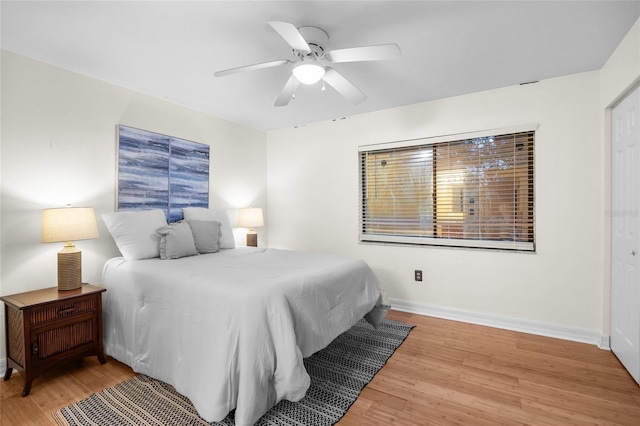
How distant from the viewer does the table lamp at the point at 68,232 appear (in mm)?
2275

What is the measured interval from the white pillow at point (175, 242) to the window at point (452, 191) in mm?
2128

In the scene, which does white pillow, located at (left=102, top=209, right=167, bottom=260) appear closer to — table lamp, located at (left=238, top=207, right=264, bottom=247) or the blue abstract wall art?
the blue abstract wall art

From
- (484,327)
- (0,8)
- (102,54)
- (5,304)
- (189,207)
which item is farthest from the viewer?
(189,207)

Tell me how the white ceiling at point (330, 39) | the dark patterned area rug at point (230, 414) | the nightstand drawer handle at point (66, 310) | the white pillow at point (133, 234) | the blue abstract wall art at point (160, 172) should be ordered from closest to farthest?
the dark patterned area rug at point (230, 414) → the white ceiling at point (330, 39) → the nightstand drawer handle at point (66, 310) → the white pillow at point (133, 234) → the blue abstract wall art at point (160, 172)

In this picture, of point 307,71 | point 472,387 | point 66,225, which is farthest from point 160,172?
point 472,387

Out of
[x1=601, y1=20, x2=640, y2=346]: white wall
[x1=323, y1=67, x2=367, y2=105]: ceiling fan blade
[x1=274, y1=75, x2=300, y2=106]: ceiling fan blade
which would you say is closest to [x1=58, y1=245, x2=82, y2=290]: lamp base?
[x1=274, y1=75, x2=300, y2=106]: ceiling fan blade

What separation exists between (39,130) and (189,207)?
4.77ft

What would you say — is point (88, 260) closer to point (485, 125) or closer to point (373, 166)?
point (373, 166)

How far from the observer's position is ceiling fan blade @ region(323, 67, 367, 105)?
2.27 metres

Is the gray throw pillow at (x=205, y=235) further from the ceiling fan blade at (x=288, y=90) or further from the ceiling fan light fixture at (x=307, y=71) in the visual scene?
the ceiling fan light fixture at (x=307, y=71)

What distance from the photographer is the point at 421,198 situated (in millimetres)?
3650

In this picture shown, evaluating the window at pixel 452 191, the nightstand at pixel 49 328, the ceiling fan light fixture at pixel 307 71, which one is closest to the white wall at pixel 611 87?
the window at pixel 452 191

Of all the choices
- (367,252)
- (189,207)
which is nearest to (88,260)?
(189,207)

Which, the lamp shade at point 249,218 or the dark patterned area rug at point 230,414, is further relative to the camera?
the lamp shade at point 249,218
